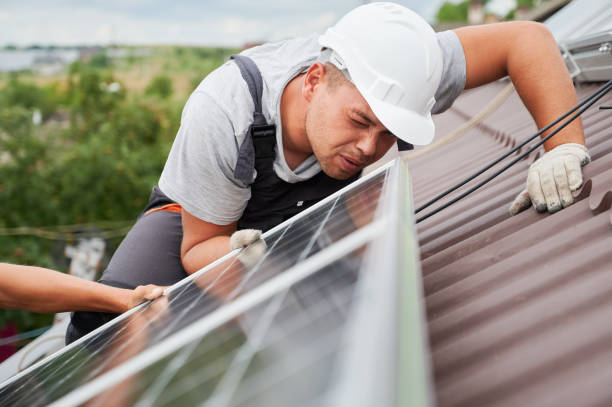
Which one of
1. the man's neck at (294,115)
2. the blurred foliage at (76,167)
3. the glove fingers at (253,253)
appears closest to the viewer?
the glove fingers at (253,253)

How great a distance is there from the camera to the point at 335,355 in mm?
753

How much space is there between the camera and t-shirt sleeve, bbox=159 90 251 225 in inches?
98.7

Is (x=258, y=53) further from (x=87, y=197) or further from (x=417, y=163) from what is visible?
(x=87, y=197)

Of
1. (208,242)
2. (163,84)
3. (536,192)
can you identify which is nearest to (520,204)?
(536,192)

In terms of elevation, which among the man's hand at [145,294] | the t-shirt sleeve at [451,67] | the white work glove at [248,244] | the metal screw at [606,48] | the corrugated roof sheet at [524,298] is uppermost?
the t-shirt sleeve at [451,67]

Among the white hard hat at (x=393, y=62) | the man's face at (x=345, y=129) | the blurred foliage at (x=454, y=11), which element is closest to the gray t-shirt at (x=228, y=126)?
the man's face at (x=345, y=129)

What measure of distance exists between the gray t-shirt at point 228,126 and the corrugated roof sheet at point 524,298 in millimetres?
731

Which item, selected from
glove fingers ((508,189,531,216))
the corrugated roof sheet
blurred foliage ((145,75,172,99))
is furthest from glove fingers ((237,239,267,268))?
blurred foliage ((145,75,172,99))

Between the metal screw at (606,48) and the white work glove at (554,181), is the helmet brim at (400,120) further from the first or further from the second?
the metal screw at (606,48)

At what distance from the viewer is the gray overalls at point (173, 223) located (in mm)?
2801

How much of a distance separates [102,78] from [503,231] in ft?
71.5

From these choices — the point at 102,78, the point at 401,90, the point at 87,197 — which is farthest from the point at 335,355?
the point at 102,78

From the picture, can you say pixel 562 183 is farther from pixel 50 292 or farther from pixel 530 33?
pixel 50 292

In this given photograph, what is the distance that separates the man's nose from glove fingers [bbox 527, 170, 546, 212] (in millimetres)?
683
